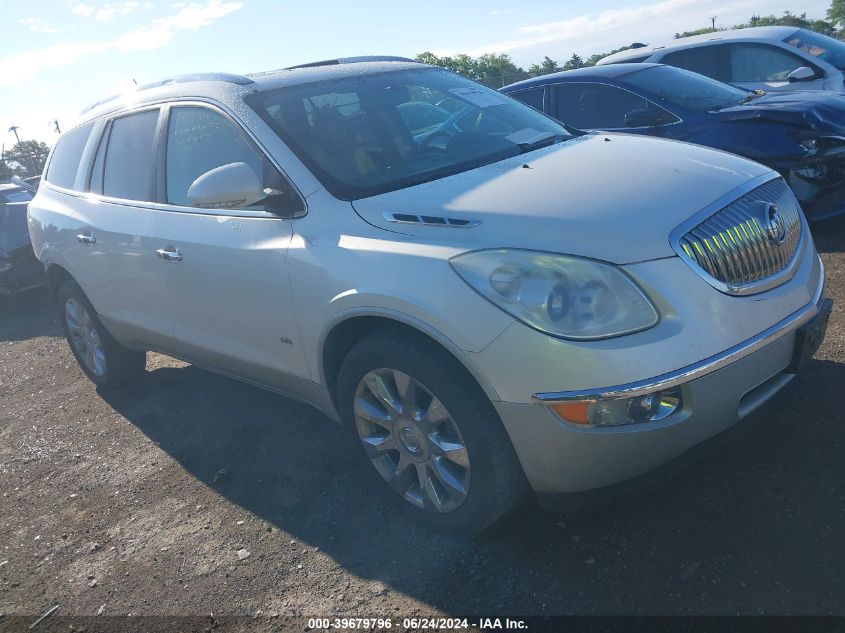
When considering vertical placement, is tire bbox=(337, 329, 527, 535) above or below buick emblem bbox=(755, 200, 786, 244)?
below

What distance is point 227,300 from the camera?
3.68 m

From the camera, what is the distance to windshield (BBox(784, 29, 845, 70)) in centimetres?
860

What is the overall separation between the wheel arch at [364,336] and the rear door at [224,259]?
17 centimetres

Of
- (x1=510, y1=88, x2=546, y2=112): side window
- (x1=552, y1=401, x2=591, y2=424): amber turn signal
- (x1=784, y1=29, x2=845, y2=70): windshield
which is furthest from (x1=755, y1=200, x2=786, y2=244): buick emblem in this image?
(x1=784, y1=29, x2=845, y2=70): windshield

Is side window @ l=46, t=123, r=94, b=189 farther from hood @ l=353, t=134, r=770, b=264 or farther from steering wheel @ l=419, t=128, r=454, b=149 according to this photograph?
hood @ l=353, t=134, r=770, b=264

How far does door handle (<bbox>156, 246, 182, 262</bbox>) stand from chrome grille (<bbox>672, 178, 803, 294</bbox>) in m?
2.45

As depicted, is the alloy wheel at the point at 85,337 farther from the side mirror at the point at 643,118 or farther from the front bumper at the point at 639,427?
the side mirror at the point at 643,118

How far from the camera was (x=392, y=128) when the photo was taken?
377cm

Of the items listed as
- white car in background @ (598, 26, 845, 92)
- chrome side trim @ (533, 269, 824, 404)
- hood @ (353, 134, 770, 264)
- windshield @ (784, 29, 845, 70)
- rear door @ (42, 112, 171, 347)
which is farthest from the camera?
windshield @ (784, 29, 845, 70)

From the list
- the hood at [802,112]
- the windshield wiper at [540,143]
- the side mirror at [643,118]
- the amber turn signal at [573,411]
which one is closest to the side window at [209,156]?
the windshield wiper at [540,143]

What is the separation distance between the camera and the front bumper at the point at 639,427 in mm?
2490

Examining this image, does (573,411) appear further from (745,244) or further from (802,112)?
(802,112)

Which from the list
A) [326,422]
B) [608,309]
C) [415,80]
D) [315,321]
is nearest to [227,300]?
[315,321]

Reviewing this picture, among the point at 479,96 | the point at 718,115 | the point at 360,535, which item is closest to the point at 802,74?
the point at 718,115
